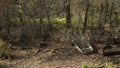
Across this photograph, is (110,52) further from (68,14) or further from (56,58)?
(68,14)

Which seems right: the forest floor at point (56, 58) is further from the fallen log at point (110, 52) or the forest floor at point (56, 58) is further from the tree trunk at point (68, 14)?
the tree trunk at point (68, 14)

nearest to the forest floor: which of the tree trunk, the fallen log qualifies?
the fallen log

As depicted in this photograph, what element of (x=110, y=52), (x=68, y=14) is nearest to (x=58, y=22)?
(x=68, y=14)

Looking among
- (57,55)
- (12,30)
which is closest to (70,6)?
(57,55)

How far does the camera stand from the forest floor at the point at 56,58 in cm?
886

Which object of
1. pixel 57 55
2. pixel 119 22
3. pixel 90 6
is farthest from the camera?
pixel 119 22

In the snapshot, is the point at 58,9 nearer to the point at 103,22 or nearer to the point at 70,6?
the point at 70,6

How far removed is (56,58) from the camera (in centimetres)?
947

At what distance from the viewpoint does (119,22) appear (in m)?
12.1

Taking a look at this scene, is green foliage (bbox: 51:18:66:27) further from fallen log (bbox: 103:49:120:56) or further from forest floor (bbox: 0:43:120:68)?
fallen log (bbox: 103:49:120:56)

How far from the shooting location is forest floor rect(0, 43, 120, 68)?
886cm

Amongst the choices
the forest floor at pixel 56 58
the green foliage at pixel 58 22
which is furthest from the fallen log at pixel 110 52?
the green foliage at pixel 58 22

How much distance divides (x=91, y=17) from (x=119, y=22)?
63.9 inches

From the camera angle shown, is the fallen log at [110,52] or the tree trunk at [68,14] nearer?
the fallen log at [110,52]
